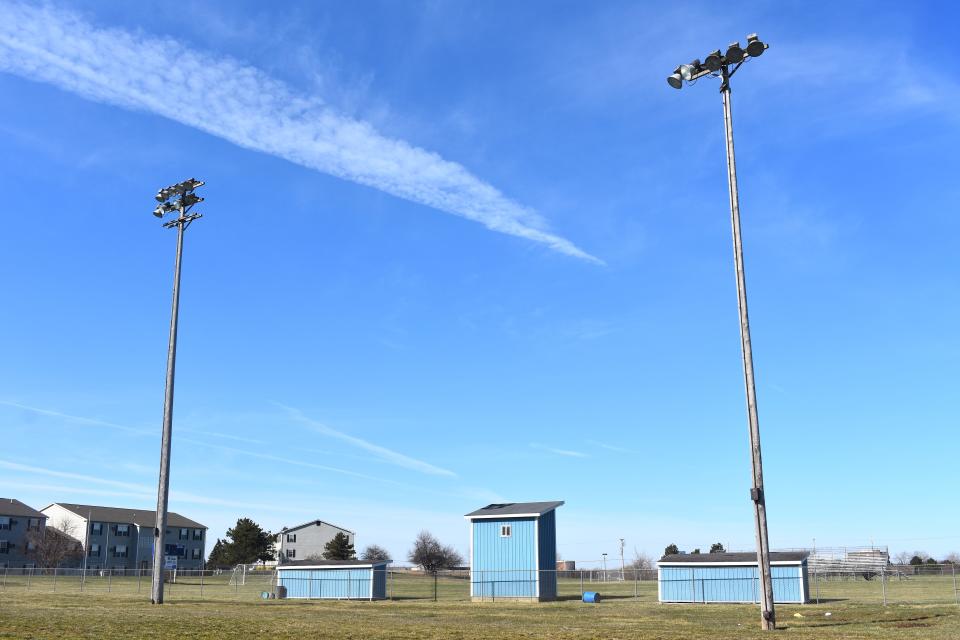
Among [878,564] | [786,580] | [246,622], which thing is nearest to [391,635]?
[246,622]

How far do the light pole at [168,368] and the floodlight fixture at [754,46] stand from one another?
1036 inches

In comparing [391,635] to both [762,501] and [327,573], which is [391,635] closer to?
[762,501]

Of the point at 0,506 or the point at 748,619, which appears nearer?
the point at 748,619

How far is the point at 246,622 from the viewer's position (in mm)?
24250

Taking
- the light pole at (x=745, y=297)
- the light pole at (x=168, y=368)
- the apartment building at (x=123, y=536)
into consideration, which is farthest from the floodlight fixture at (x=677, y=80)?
the apartment building at (x=123, y=536)

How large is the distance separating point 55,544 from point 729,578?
91.7m

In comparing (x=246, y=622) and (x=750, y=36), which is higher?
(x=750, y=36)

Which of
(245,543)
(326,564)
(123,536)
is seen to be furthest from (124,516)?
(326,564)

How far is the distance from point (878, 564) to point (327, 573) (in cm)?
7608

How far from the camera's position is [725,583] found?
1767 inches

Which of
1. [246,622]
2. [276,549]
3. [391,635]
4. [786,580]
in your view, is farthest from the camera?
[276,549]

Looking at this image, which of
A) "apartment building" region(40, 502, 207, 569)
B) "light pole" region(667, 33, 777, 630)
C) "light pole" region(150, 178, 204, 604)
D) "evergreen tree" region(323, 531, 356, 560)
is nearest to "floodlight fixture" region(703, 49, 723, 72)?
"light pole" region(667, 33, 777, 630)

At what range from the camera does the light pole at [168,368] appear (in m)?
36.2

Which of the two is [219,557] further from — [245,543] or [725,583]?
[725,583]
